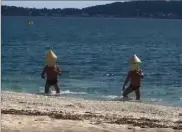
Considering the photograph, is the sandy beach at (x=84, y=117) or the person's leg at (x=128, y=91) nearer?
the sandy beach at (x=84, y=117)

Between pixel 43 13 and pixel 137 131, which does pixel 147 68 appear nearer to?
pixel 137 131

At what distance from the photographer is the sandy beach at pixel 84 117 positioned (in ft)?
31.0

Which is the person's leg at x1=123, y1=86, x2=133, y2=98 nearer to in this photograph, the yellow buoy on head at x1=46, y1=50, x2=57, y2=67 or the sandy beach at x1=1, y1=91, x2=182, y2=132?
the sandy beach at x1=1, y1=91, x2=182, y2=132

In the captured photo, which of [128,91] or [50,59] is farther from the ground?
[50,59]

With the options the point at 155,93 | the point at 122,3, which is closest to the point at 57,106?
the point at 155,93

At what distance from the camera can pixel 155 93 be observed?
62.7 ft

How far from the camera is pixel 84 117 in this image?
10.8m

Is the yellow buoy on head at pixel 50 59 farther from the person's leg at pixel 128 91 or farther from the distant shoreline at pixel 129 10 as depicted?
the distant shoreline at pixel 129 10

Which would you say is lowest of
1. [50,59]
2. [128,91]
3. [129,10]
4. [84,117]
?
[84,117]

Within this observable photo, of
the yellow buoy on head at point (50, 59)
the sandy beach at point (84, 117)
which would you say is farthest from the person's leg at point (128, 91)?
the yellow buoy on head at point (50, 59)

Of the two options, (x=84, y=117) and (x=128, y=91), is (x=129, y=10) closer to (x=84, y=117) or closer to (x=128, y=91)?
(x=128, y=91)

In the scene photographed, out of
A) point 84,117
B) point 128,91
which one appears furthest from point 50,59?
point 84,117

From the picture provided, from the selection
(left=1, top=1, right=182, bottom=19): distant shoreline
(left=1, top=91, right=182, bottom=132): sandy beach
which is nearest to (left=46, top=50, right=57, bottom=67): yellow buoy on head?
(left=1, top=91, right=182, bottom=132): sandy beach

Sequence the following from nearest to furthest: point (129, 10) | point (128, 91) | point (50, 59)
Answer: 1. point (128, 91)
2. point (50, 59)
3. point (129, 10)
